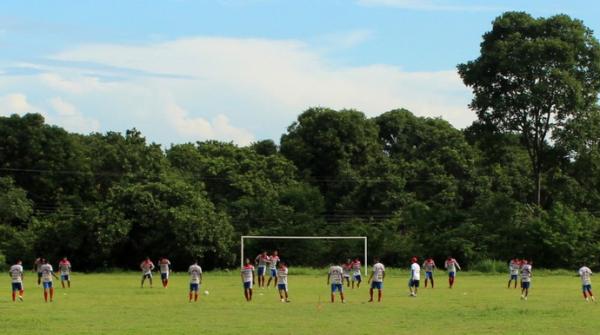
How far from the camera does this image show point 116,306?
118 feet

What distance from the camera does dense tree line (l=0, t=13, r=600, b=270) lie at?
233ft

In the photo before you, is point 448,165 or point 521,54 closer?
point 521,54

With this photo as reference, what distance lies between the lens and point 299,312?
109 feet

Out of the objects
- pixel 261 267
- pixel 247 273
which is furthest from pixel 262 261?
pixel 247 273

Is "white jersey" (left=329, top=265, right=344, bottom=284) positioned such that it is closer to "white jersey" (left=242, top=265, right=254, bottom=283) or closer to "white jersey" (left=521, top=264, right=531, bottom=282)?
"white jersey" (left=242, top=265, right=254, bottom=283)

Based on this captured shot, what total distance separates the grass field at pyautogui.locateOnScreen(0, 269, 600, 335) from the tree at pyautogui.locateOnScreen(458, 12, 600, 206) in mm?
23100

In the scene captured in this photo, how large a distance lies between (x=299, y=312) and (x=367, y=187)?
5923 cm

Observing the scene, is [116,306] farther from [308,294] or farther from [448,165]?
[448,165]

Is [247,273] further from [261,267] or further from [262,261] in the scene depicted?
[262,261]

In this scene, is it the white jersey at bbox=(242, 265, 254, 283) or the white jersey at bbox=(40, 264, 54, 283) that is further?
the white jersey at bbox=(40, 264, 54, 283)

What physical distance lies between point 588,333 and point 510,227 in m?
48.8

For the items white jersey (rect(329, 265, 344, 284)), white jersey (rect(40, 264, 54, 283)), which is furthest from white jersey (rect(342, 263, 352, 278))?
white jersey (rect(40, 264, 54, 283))

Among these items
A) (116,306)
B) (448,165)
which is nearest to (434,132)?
(448,165)

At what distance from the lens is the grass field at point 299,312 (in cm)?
2705
